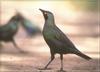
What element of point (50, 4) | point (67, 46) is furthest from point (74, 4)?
point (67, 46)

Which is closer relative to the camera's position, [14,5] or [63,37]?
[63,37]

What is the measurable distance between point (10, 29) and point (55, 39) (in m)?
0.33

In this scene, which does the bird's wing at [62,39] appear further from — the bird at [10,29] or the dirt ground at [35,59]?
the bird at [10,29]

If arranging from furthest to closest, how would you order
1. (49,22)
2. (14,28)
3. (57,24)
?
(14,28)
(57,24)
(49,22)

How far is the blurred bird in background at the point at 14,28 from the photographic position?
7.72 ft

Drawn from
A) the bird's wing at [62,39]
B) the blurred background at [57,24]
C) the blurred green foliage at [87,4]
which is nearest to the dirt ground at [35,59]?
the blurred background at [57,24]

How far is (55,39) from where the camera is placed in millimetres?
2146

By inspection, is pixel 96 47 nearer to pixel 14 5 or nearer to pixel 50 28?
pixel 50 28

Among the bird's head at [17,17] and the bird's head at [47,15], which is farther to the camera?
the bird's head at [17,17]

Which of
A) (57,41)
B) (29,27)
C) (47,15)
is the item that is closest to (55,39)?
(57,41)

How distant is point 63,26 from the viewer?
7.57 ft

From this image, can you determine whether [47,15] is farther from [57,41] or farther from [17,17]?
[17,17]

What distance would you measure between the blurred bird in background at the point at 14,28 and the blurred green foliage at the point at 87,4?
10.4 inches

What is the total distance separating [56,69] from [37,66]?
11 centimetres
